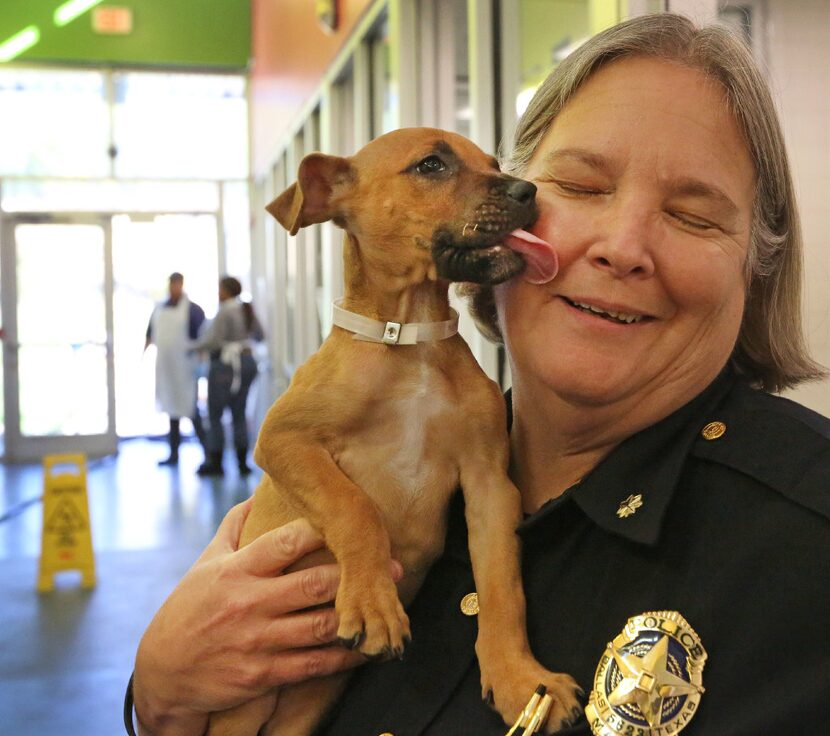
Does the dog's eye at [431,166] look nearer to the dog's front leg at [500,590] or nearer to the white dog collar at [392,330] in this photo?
the white dog collar at [392,330]

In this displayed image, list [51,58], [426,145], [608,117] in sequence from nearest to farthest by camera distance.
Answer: [608,117] → [426,145] → [51,58]

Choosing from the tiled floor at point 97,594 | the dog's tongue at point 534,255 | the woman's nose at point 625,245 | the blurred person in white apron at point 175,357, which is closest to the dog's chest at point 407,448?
the dog's tongue at point 534,255

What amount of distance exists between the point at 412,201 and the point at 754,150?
560 mm

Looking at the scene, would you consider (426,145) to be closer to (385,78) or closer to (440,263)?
(440,263)

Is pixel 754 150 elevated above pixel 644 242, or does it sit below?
above

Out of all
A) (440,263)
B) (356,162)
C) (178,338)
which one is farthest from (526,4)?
(178,338)

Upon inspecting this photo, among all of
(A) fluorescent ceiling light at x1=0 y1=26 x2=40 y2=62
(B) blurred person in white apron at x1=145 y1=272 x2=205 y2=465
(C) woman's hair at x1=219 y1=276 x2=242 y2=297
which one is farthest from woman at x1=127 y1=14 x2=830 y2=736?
(A) fluorescent ceiling light at x1=0 y1=26 x2=40 y2=62

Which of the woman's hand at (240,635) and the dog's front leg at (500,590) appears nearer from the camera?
the dog's front leg at (500,590)

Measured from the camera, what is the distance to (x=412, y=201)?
1.54 meters

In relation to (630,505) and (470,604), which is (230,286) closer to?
(470,604)

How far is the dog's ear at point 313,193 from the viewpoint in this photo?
158 centimetres

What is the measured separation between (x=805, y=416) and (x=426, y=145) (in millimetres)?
792

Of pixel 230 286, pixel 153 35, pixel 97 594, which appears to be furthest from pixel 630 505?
pixel 153 35

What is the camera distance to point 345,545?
4.04ft
